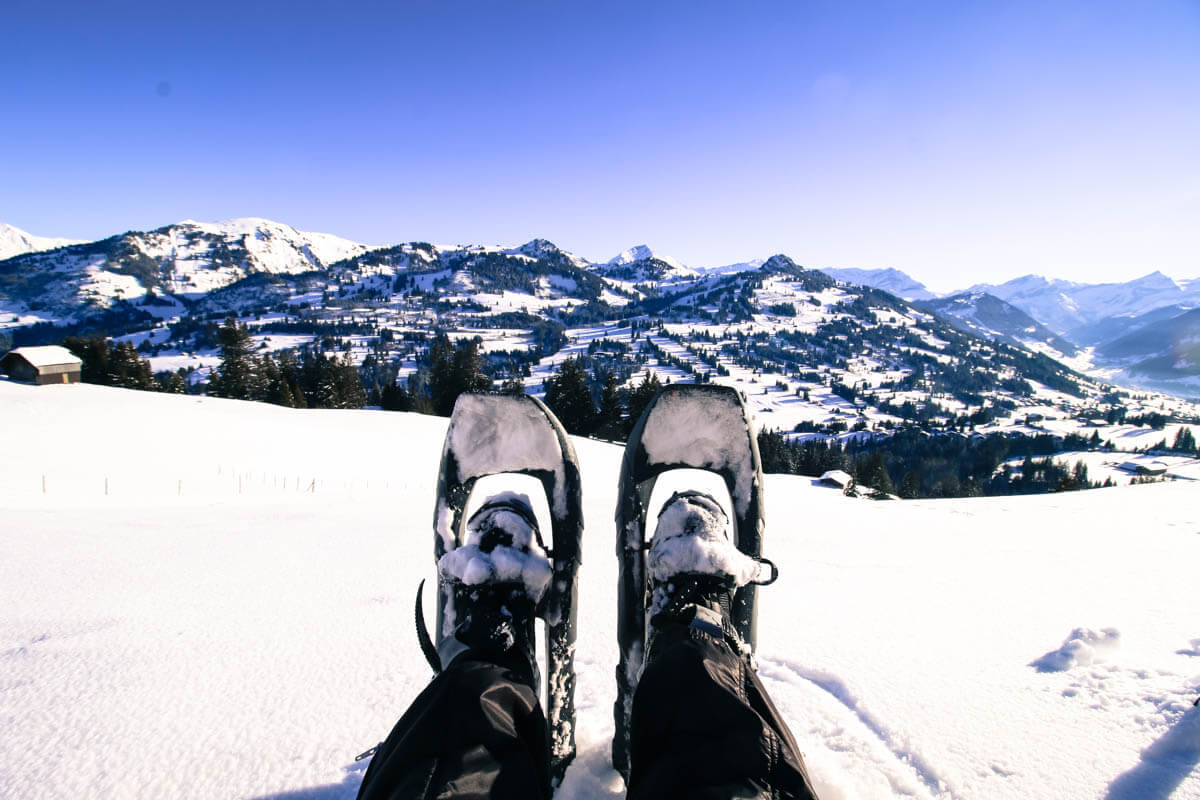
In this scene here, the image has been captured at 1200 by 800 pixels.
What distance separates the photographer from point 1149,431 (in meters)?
108

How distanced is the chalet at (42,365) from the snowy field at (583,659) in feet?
120

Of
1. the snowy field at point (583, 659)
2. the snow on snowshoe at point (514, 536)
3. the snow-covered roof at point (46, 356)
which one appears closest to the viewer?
the snowy field at point (583, 659)

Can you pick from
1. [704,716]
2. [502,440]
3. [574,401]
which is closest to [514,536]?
[502,440]

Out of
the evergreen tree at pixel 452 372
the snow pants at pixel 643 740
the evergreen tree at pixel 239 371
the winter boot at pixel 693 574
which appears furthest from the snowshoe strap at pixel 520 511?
the evergreen tree at pixel 239 371

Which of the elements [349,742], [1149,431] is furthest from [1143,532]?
[1149,431]

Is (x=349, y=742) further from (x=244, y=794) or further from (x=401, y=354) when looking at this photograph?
(x=401, y=354)

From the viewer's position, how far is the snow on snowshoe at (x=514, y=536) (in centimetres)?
175

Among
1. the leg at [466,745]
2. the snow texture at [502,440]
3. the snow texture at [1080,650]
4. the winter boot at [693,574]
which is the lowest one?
the snow texture at [1080,650]

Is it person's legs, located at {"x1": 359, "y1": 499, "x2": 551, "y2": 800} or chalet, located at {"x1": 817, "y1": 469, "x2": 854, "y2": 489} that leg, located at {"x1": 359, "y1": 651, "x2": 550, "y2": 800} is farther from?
chalet, located at {"x1": 817, "y1": 469, "x2": 854, "y2": 489}

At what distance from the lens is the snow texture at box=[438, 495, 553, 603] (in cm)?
177

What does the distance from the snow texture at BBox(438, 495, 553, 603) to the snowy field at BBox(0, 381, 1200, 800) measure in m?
0.50

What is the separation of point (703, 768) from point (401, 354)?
140879 millimetres

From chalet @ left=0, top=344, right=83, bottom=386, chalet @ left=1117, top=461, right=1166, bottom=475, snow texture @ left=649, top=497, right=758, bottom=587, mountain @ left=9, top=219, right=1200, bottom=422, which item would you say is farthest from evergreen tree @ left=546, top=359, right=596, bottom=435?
chalet @ left=1117, top=461, right=1166, bottom=475

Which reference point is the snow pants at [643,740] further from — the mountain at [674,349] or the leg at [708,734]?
the mountain at [674,349]
